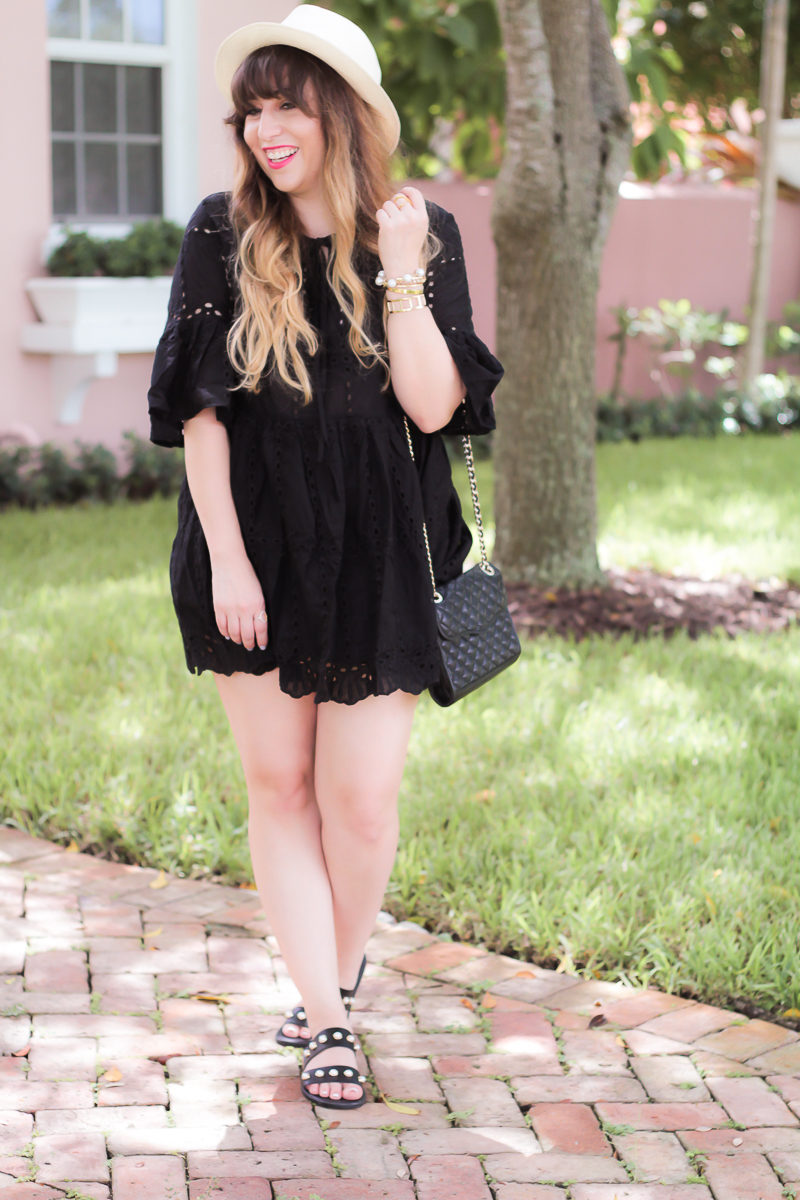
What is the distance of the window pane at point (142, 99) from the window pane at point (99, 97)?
0.09 meters

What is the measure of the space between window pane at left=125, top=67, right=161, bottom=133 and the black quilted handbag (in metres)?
6.75

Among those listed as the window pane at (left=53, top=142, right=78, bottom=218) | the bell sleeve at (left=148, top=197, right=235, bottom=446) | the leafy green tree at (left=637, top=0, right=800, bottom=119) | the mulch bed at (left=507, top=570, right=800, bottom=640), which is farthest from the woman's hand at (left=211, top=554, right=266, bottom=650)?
the leafy green tree at (left=637, top=0, right=800, bottom=119)

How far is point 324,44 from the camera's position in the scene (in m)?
2.49

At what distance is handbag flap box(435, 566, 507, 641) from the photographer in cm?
274

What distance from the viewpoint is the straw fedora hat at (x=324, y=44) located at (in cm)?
251

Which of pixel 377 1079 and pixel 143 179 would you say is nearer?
pixel 377 1079

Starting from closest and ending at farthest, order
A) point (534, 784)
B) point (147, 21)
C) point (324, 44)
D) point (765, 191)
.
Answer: point (324, 44) → point (534, 784) → point (147, 21) → point (765, 191)

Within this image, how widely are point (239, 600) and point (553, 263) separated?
387cm

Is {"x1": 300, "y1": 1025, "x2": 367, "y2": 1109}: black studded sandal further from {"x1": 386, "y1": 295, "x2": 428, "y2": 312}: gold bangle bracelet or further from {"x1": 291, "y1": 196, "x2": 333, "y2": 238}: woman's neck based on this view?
{"x1": 291, "y1": 196, "x2": 333, "y2": 238}: woman's neck

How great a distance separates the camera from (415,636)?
266cm

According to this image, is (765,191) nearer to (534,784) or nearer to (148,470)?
(148,470)

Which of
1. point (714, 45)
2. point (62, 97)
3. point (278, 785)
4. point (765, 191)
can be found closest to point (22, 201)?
point (62, 97)

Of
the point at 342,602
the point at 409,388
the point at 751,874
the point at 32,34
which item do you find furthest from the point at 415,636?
the point at 32,34

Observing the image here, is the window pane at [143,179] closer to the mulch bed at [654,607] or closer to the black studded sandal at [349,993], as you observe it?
the mulch bed at [654,607]
